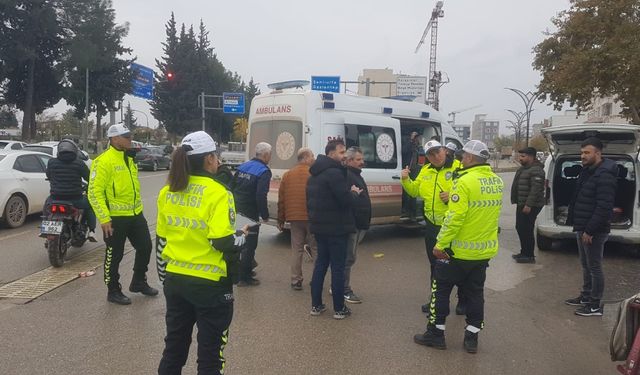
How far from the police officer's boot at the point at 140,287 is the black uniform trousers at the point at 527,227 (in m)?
5.36

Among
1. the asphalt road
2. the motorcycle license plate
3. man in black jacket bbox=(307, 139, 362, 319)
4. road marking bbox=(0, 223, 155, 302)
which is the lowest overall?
the asphalt road

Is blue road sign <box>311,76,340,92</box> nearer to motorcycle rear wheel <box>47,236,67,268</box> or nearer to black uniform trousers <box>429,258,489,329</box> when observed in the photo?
motorcycle rear wheel <box>47,236,67,268</box>

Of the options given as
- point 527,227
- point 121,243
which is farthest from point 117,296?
point 527,227

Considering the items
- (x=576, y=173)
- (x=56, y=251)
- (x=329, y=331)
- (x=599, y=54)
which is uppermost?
(x=599, y=54)

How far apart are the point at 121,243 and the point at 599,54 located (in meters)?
17.9

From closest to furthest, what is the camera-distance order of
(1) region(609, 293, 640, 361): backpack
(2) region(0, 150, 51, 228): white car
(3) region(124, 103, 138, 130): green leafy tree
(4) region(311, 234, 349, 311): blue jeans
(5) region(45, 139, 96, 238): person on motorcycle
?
(1) region(609, 293, 640, 361): backpack < (4) region(311, 234, 349, 311): blue jeans < (5) region(45, 139, 96, 238): person on motorcycle < (2) region(0, 150, 51, 228): white car < (3) region(124, 103, 138, 130): green leafy tree

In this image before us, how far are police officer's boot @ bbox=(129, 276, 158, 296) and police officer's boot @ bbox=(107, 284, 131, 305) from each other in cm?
16

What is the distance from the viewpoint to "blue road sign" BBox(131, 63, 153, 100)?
1700 inches

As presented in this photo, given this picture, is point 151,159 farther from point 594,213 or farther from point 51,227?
point 594,213

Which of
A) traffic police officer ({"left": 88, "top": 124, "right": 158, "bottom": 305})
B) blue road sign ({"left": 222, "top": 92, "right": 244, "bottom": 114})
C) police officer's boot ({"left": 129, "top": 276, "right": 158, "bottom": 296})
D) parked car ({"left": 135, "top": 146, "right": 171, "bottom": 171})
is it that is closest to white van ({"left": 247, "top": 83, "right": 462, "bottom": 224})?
police officer's boot ({"left": 129, "top": 276, "right": 158, "bottom": 296})

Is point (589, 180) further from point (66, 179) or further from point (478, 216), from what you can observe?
point (66, 179)

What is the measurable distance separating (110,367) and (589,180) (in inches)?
188

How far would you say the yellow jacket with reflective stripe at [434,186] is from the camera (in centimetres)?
535

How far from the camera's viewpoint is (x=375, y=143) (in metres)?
9.20
